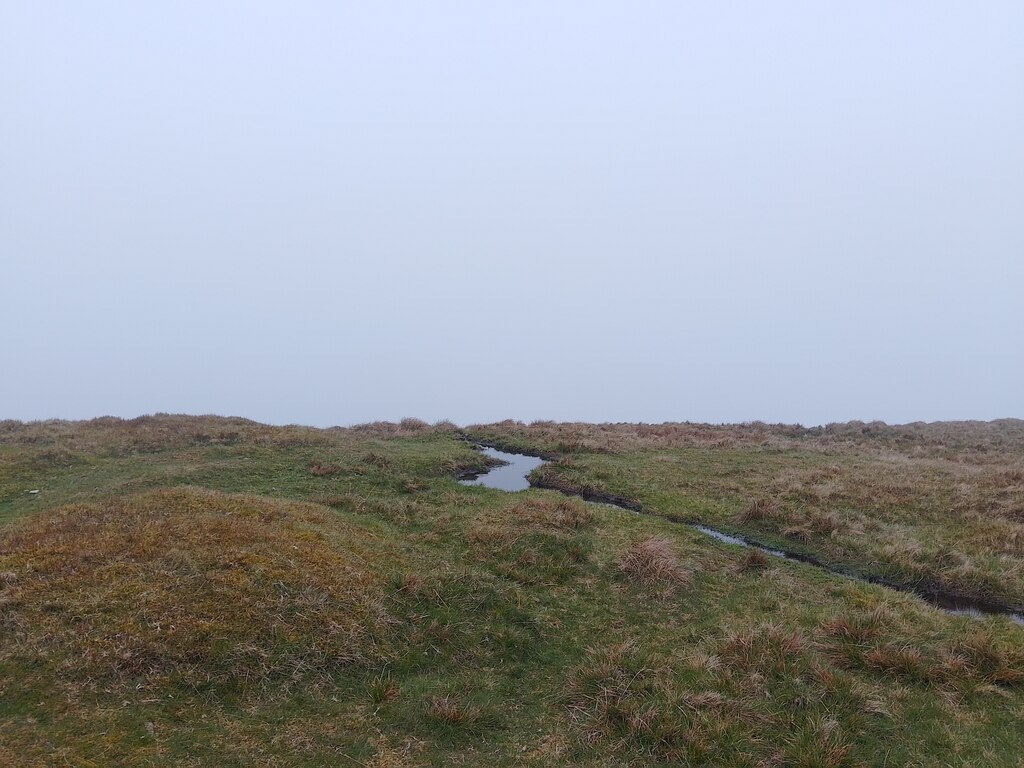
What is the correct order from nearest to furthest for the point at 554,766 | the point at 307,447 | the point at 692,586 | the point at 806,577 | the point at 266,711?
the point at 554,766 → the point at 266,711 → the point at 692,586 → the point at 806,577 → the point at 307,447

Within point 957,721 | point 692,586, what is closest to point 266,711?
point 692,586

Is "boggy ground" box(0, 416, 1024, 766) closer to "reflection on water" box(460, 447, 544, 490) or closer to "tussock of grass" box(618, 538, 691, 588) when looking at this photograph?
"tussock of grass" box(618, 538, 691, 588)

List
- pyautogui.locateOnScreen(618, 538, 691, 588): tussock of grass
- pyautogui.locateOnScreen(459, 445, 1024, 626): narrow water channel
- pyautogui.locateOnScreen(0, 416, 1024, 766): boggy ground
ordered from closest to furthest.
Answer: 1. pyautogui.locateOnScreen(0, 416, 1024, 766): boggy ground
2. pyautogui.locateOnScreen(459, 445, 1024, 626): narrow water channel
3. pyautogui.locateOnScreen(618, 538, 691, 588): tussock of grass

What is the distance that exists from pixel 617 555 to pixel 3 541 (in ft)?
46.9

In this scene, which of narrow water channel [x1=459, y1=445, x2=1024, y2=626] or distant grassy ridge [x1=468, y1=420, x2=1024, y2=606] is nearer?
narrow water channel [x1=459, y1=445, x2=1024, y2=626]

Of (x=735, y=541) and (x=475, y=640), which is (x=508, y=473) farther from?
(x=475, y=640)

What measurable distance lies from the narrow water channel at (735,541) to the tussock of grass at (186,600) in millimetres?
10843

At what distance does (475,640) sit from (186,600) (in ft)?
17.7

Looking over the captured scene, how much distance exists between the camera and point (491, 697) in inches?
370

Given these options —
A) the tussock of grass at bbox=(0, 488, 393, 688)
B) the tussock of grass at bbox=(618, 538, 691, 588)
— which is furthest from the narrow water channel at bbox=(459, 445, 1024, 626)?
the tussock of grass at bbox=(0, 488, 393, 688)

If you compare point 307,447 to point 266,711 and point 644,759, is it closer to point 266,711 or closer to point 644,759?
point 266,711

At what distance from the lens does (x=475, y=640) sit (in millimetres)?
11008

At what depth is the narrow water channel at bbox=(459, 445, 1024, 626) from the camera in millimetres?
13344

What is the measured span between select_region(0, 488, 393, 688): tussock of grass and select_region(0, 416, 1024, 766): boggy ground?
5 centimetres
